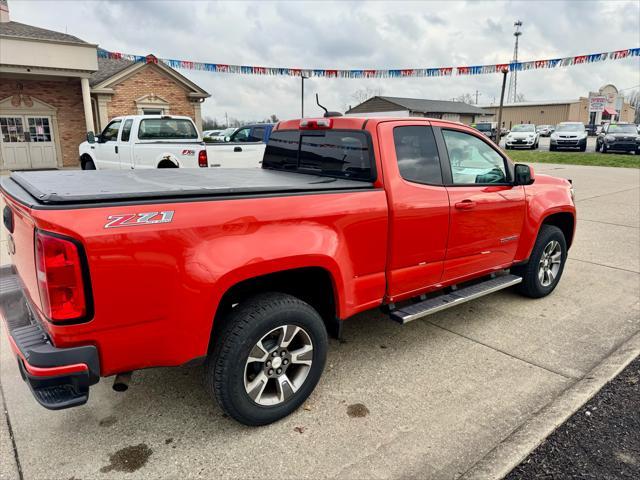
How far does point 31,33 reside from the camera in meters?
16.9

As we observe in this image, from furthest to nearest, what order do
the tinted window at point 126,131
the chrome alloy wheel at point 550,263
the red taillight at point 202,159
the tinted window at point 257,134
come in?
the tinted window at point 257,134
the tinted window at point 126,131
the red taillight at point 202,159
the chrome alloy wheel at point 550,263

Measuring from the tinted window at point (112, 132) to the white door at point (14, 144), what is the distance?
26.3 feet

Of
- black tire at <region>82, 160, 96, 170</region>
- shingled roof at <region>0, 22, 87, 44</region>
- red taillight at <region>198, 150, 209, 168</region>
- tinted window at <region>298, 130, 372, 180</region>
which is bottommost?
black tire at <region>82, 160, 96, 170</region>

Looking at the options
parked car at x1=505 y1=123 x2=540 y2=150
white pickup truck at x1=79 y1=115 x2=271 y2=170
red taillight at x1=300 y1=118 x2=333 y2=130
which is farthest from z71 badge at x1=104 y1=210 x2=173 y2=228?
parked car at x1=505 y1=123 x2=540 y2=150

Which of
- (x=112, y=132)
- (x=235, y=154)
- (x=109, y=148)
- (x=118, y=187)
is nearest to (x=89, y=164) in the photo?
(x=112, y=132)

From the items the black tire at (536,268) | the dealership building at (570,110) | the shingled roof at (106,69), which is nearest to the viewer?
the black tire at (536,268)

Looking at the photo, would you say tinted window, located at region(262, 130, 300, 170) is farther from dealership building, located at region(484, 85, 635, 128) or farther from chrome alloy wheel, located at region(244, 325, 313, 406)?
dealership building, located at region(484, 85, 635, 128)

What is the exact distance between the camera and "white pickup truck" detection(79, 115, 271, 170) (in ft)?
32.4

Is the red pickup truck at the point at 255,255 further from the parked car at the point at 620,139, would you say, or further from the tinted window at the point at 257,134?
the parked car at the point at 620,139

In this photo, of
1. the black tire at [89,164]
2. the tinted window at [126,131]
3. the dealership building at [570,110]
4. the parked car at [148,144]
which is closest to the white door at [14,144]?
the black tire at [89,164]

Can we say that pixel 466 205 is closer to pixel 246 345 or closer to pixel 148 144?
pixel 246 345

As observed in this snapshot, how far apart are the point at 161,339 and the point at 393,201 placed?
1.73m

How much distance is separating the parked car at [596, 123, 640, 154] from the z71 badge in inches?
1092

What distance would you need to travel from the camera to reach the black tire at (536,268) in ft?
15.2
